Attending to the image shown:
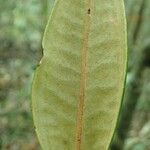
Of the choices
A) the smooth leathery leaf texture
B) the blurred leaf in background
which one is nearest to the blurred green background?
the blurred leaf in background

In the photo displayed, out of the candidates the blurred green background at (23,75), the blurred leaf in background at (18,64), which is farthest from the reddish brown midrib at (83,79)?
the blurred leaf in background at (18,64)

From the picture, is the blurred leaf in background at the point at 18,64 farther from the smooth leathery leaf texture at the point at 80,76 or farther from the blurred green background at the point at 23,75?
the smooth leathery leaf texture at the point at 80,76

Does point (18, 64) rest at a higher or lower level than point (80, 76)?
lower

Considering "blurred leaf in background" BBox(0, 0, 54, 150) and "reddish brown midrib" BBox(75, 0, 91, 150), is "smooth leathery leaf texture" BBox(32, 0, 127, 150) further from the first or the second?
"blurred leaf in background" BBox(0, 0, 54, 150)

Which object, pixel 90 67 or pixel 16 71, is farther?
pixel 16 71

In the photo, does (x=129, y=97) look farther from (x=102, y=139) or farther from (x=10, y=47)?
(x=10, y=47)

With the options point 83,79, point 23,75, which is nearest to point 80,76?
point 83,79

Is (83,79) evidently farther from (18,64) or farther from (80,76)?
(18,64)

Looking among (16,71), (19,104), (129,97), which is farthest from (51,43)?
(16,71)
